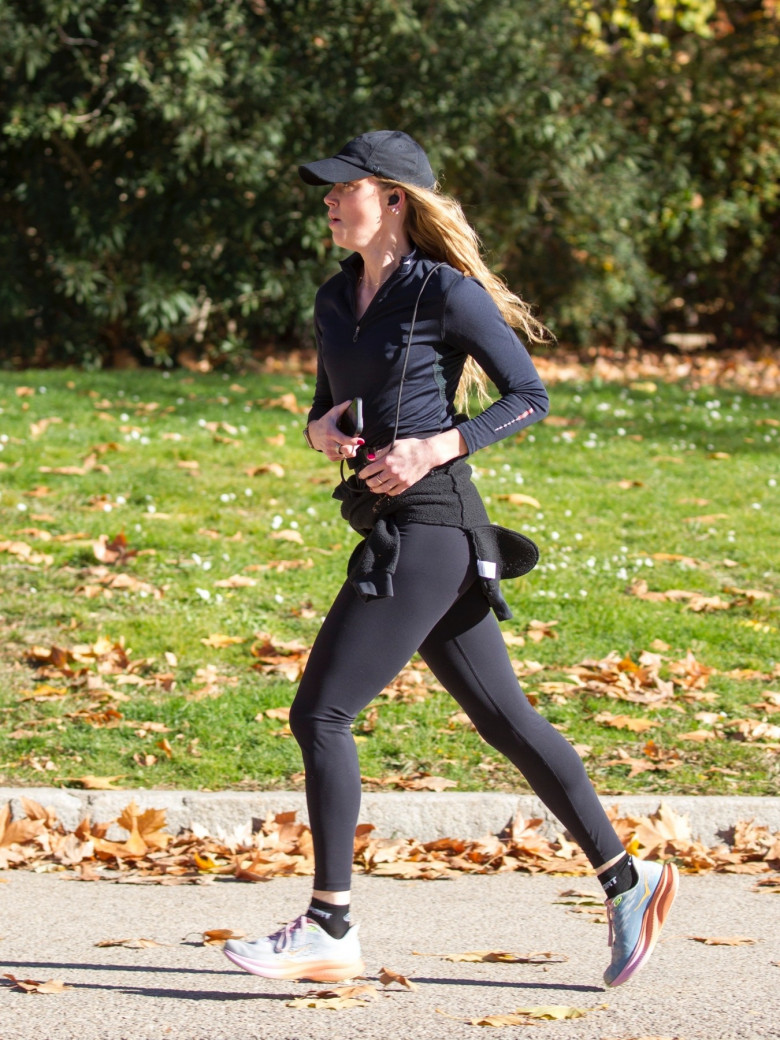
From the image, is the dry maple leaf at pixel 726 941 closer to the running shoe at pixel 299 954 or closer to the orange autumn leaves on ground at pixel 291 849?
the orange autumn leaves on ground at pixel 291 849

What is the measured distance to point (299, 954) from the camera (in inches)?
132

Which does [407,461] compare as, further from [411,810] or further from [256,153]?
[256,153]

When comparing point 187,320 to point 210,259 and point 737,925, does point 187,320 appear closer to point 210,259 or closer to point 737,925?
point 210,259

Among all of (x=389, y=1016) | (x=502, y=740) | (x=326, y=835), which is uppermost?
(x=502, y=740)

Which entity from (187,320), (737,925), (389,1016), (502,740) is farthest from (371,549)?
(187,320)

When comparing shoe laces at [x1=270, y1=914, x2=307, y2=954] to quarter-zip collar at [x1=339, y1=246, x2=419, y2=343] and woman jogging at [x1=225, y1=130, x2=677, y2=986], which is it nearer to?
woman jogging at [x1=225, y1=130, x2=677, y2=986]

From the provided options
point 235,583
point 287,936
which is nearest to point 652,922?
point 287,936

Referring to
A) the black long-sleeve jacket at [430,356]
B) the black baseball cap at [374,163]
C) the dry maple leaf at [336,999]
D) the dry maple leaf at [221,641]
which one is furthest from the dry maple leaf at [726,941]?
the dry maple leaf at [221,641]

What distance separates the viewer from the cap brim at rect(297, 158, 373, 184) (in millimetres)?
3330

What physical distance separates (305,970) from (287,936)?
90 millimetres

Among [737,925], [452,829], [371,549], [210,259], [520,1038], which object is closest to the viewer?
[520,1038]

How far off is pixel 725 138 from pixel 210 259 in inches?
286

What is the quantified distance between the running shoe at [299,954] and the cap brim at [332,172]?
1.76 m

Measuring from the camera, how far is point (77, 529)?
26.0ft
